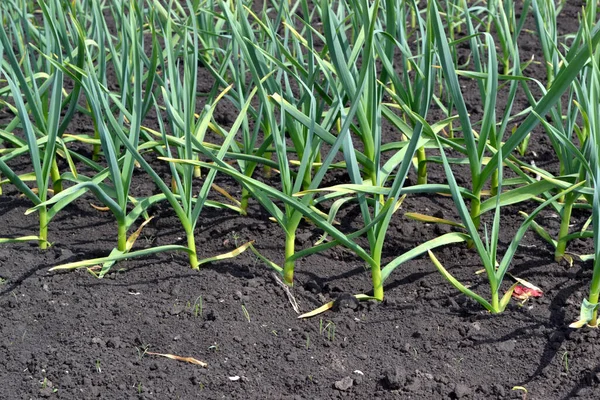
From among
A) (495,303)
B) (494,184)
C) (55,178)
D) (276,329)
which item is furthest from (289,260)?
(55,178)

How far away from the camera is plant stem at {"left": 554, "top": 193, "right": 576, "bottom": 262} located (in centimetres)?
223

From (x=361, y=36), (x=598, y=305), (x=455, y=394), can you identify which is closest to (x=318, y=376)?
(x=455, y=394)

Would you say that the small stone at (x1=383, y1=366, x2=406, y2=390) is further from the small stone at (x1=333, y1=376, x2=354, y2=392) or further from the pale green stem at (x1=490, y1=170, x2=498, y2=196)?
the pale green stem at (x1=490, y1=170, x2=498, y2=196)

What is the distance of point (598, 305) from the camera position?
6.46ft

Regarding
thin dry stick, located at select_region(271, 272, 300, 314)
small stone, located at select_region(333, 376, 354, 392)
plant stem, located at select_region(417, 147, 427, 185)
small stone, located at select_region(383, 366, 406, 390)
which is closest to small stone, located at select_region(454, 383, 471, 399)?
small stone, located at select_region(383, 366, 406, 390)

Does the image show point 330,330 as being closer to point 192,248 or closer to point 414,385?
point 414,385

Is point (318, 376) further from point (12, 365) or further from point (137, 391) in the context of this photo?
point (12, 365)

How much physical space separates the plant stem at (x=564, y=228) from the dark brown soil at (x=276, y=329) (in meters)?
0.04

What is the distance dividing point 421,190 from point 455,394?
20.5 inches

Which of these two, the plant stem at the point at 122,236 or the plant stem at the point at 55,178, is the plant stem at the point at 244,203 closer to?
the plant stem at the point at 122,236

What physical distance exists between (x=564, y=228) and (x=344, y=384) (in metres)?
0.78

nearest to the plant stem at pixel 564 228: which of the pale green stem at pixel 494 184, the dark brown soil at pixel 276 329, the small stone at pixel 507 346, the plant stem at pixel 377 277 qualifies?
the dark brown soil at pixel 276 329

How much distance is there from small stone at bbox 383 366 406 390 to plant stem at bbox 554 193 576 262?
0.64m

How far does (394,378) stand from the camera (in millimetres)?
1940
